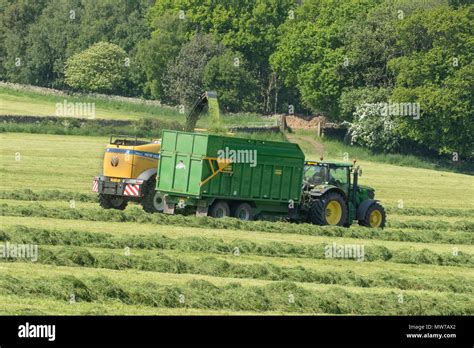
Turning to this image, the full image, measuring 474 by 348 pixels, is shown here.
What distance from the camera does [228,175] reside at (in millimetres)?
43000

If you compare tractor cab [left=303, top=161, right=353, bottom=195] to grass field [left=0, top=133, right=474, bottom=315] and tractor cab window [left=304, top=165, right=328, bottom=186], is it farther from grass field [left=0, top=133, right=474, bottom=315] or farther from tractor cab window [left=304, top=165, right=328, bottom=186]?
grass field [left=0, top=133, right=474, bottom=315]

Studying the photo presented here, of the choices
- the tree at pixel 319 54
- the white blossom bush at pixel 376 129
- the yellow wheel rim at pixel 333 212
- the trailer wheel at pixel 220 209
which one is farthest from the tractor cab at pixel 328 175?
the tree at pixel 319 54

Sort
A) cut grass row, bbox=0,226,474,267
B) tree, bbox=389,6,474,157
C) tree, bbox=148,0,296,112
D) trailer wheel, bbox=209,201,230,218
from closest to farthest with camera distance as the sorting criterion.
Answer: cut grass row, bbox=0,226,474,267
trailer wheel, bbox=209,201,230,218
tree, bbox=389,6,474,157
tree, bbox=148,0,296,112

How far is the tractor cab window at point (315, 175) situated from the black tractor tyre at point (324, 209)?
116 cm

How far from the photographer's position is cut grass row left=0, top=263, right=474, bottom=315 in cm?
2586

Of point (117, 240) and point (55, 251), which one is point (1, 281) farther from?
point (117, 240)

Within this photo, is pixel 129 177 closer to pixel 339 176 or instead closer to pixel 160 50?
pixel 339 176

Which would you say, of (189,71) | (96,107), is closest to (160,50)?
(189,71)

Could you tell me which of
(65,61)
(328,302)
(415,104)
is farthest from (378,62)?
(328,302)

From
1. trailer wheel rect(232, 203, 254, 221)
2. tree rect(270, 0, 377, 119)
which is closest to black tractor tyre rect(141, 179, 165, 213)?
trailer wheel rect(232, 203, 254, 221)

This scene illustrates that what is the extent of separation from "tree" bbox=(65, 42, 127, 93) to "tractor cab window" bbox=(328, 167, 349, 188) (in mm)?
78007

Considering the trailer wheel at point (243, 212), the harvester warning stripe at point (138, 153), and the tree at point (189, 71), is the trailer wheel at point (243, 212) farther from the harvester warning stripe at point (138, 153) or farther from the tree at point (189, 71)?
the tree at point (189, 71)

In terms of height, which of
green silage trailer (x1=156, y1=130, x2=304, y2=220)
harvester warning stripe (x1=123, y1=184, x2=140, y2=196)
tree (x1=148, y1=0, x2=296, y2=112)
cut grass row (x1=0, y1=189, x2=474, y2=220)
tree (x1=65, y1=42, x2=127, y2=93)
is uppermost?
tree (x1=148, y1=0, x2=296, y2=112)
